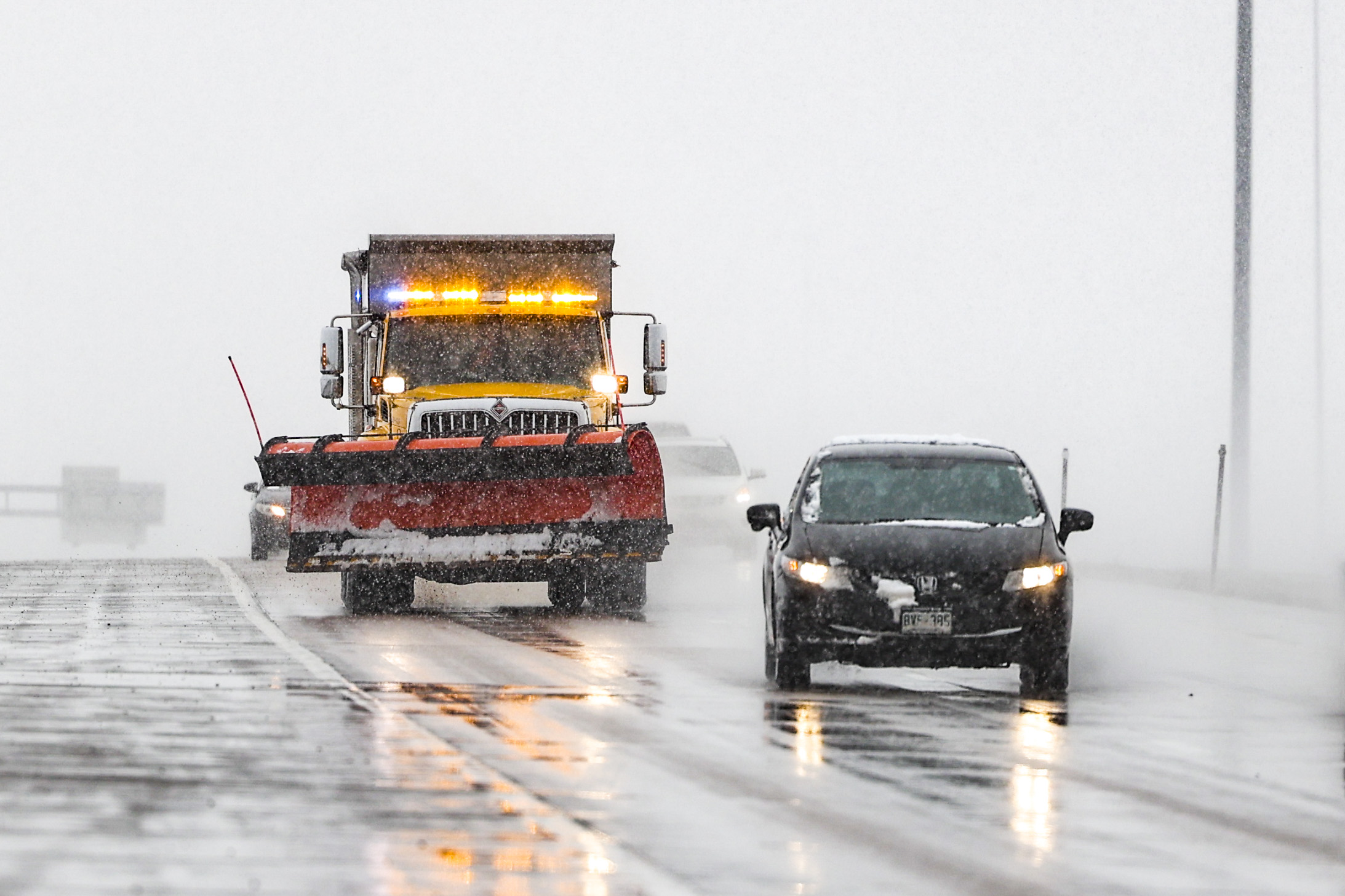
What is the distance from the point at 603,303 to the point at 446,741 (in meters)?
12.3

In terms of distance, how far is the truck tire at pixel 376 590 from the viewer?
2239 cm

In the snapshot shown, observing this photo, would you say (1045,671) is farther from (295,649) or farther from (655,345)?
(655,345)

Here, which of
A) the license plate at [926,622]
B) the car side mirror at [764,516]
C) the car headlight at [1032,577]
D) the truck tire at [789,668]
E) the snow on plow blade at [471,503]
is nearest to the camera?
the license plate at [926,622]

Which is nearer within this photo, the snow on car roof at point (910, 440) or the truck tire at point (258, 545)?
the snow on car roof at point (910, 440)

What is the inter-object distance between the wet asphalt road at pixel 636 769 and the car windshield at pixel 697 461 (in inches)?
528

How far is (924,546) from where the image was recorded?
47.3ft

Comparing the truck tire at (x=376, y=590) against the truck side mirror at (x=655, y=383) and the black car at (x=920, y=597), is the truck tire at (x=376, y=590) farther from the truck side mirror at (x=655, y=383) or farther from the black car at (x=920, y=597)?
the black car at (x=920, y=597)

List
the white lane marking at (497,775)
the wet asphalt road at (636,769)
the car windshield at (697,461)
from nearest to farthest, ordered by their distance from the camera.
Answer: the white lane marking at (497,775) → the wet asphalt road at (636,769) → the car windshield at (697,461)

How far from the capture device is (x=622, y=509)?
853 inches

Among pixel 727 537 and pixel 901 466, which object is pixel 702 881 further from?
pixel 727 537

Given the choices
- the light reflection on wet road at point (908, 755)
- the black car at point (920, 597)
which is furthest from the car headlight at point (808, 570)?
the light reflection on wet road at point (908, 755)

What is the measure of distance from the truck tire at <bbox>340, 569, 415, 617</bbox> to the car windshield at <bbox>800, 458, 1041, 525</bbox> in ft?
24.7

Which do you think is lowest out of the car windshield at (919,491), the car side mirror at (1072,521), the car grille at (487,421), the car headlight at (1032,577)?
the car headlight at (1032,577)

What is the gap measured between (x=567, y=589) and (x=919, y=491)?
7745 millimetres
